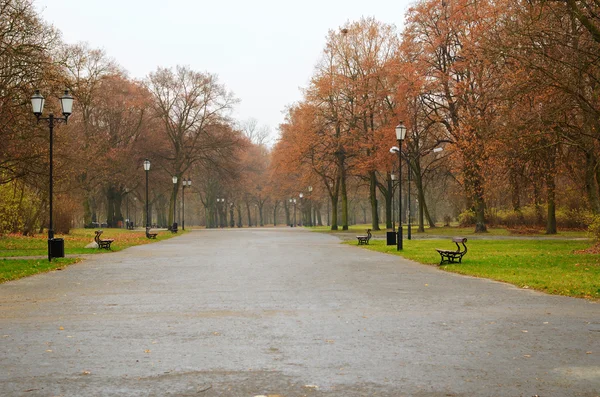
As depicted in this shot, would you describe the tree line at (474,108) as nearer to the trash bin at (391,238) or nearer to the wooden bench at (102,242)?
the trash bin at (391,238)

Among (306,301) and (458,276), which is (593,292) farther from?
(306,301)

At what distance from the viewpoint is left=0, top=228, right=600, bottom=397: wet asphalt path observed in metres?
5.25

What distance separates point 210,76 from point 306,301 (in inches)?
1873

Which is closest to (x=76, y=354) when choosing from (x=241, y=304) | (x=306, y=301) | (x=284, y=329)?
(x=284, y=329)

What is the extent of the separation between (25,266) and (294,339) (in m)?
12.3

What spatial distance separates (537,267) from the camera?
52.8 feet

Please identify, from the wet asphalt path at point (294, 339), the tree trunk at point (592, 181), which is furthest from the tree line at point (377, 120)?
the wet asphalt path at point (294, 339)

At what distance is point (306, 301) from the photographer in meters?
10.3

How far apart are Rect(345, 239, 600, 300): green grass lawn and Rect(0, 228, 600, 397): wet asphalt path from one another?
814 mm

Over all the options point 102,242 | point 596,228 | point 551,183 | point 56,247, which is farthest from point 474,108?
point 56,247

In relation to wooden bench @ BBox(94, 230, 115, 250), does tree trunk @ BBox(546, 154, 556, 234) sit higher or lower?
higher

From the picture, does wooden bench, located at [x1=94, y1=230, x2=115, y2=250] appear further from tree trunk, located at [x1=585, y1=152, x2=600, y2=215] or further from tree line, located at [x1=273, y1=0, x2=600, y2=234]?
tree trunk, located at [x1=585, y1=152, x2=600, y2=215]

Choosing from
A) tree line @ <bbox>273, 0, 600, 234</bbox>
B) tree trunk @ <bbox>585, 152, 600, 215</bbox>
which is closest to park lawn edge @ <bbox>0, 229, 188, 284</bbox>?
tree line @ <bbox>273, 0, 600, 234</bbox>

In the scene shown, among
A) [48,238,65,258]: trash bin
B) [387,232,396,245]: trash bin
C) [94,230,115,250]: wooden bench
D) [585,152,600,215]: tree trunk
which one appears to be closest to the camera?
[48,238,65,258]: trash bin
